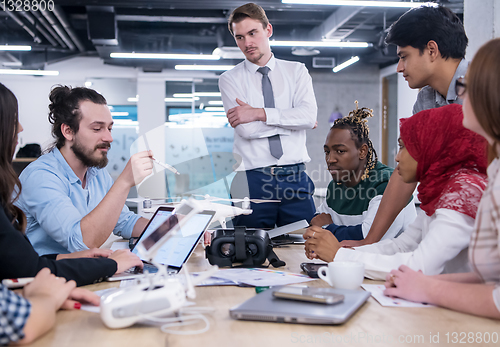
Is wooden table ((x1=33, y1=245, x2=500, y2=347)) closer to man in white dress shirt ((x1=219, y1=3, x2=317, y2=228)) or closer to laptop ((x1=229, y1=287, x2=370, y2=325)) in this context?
laptop ((x1=229, y1=287, x2=370, y2=325))

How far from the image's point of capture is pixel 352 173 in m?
2.28

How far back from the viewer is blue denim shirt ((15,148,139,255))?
149 centimetres

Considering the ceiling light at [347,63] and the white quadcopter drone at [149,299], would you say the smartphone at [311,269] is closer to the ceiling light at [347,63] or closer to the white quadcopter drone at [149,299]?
the white quadcopter drone at [149,299]

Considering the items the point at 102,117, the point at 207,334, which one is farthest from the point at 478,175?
the point at 102,117

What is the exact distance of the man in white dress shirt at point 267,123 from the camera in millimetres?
2227

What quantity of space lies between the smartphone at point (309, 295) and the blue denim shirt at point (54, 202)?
90 cm

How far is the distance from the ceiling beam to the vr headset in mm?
5698

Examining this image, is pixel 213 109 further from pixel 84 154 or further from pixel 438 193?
pixel 438 193

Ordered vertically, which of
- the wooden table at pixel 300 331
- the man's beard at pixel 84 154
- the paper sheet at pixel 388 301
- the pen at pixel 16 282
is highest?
the man's beard at pixel 84 154

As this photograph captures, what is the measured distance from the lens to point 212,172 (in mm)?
2010

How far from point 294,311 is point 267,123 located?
1.56m

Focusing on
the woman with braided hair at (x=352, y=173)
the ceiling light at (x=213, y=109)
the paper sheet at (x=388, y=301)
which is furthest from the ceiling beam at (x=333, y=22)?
the paper sheet at (x=388, y=301)

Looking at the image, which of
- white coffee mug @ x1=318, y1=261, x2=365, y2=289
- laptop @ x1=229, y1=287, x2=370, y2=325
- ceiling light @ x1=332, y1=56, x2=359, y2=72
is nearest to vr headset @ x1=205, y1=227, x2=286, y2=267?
white coffee mug @ x1=318, y1=261, x2=365, y2=289

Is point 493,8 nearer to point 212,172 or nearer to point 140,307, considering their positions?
point 212,172
